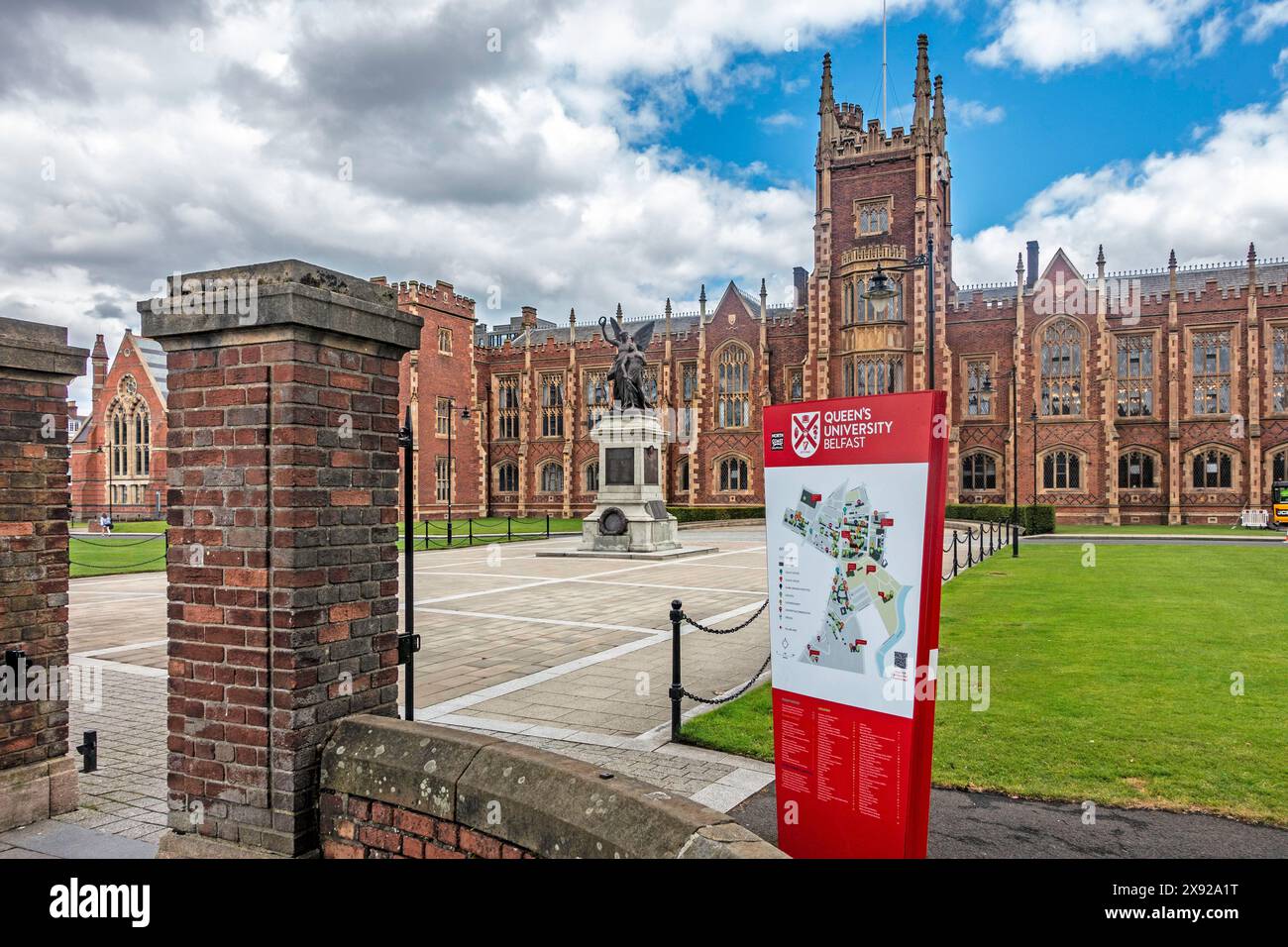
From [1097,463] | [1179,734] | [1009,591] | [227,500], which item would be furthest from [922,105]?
[227,500]

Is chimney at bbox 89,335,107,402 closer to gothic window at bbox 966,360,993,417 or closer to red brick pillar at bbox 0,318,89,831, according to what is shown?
gothic window at bbox 966,360,993,417

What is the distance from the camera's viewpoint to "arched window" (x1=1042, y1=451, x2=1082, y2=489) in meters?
43.2

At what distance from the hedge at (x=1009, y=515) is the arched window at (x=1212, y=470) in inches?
400

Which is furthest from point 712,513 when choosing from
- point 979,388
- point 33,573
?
point 33,573

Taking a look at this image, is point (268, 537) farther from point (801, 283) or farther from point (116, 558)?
point (801, 283)

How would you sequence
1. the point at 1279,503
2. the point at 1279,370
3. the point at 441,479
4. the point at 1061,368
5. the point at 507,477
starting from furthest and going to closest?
the point at 507,477
the point at 441,479
the point at 1061,368
the point at 1279,370
the point at 1279,503

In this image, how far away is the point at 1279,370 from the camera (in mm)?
41188

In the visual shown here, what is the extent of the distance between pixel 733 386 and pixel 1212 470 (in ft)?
84.3

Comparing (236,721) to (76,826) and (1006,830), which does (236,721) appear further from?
(1006,830)
